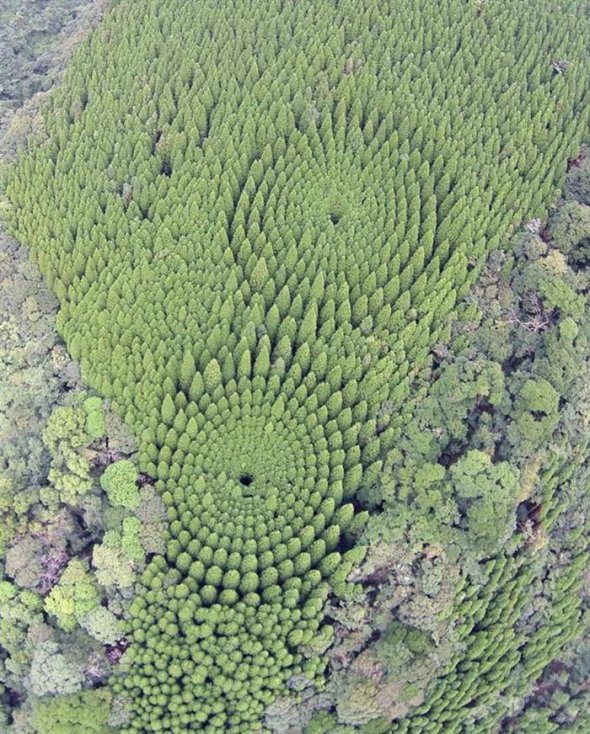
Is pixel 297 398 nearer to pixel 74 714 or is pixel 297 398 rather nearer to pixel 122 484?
pixel 122 484

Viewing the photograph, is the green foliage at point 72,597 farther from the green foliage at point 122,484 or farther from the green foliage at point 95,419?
the green foliage at point 95,419

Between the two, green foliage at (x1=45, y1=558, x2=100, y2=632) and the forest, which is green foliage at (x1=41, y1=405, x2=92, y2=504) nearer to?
the forest

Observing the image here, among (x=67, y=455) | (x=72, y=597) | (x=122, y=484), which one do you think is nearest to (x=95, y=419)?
(x=67, y=455)

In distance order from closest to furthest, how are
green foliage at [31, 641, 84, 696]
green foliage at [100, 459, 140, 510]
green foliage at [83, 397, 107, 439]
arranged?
green foliage at [31, 641, 84, 696] < green foliage at [100, 459, 140, 510] < green foliage at [83, 397, 107, 439]

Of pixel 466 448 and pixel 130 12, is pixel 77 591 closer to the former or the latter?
pixel 466 448

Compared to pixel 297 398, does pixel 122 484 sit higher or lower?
lower

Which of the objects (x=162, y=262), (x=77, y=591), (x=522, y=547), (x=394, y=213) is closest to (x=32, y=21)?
(x=162, y=262)

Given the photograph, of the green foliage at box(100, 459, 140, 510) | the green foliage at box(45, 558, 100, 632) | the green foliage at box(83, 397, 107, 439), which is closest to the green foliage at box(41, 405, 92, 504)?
the green foliage at box(83, 397, 107, 439)

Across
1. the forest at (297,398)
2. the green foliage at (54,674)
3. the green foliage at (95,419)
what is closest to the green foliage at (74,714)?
the forest at (297,398)
